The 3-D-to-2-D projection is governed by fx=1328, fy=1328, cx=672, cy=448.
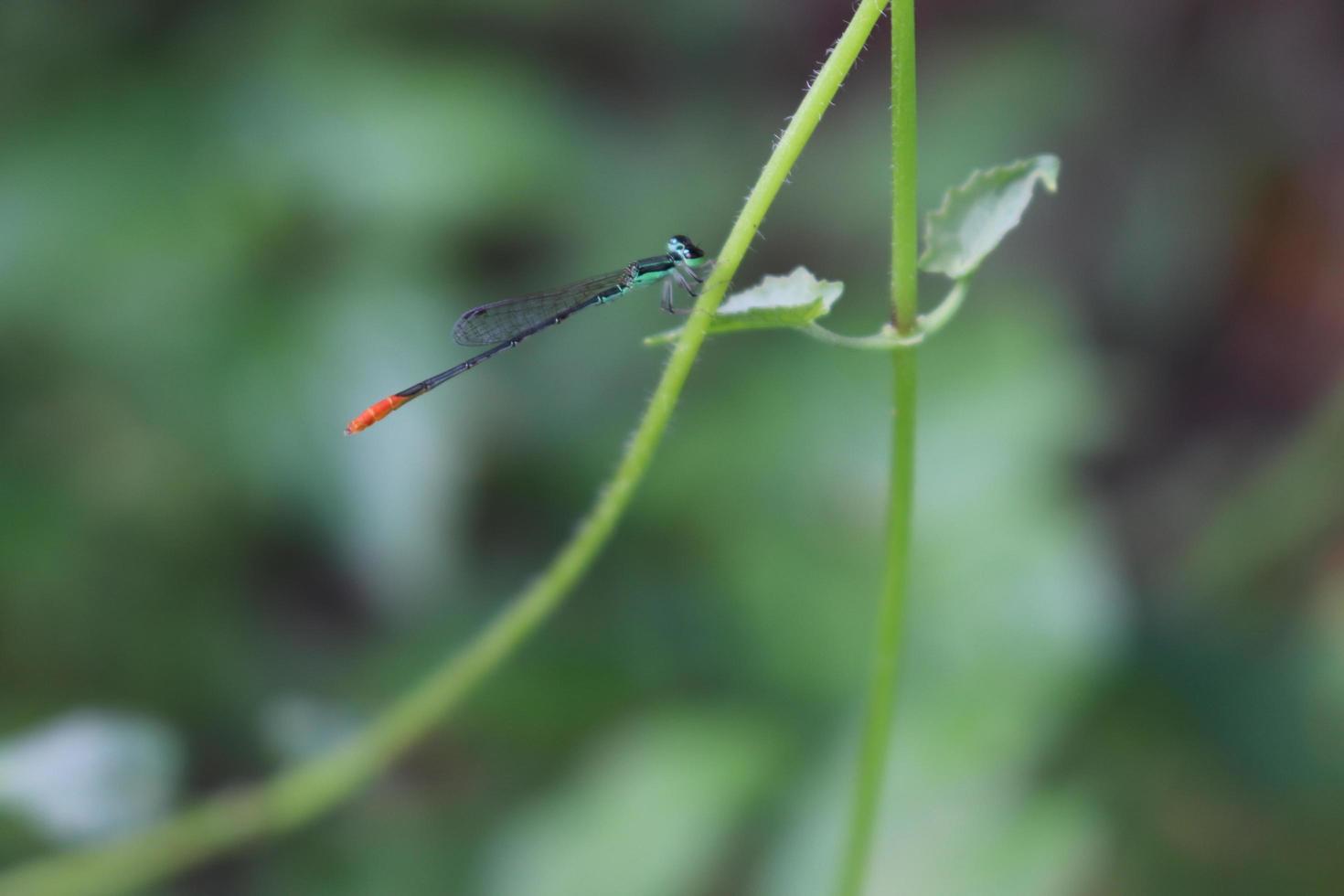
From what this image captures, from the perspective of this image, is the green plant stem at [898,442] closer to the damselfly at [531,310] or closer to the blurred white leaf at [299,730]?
the blurred white leaf at [299,730]

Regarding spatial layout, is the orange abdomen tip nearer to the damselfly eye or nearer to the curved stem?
the damselfly eye

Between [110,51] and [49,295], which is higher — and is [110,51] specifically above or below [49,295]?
above

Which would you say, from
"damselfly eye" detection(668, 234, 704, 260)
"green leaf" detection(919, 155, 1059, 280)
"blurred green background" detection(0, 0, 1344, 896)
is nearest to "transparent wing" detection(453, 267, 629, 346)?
"blurred green background" detection(0, 0, 1344, 896)

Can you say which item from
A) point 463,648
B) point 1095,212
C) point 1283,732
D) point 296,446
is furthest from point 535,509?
point 1095,212

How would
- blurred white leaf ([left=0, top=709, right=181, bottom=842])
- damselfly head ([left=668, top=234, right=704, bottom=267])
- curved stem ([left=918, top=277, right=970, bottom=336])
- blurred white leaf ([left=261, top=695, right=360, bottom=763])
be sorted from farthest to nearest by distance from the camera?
damselfly head ([left=668, top=234, right=704, bottom=267]) → blurred white leaf ([left=261, top=695, right=360, bottom=763]) → blurred white leaf ([left=0, top=709, right=181, bottom=842]) → curved stem ([left=918, top=277, right=970, bottom=336])

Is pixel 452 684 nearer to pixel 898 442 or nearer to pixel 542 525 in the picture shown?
pixel 898 442

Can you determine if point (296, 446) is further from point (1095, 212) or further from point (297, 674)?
point (1095, 212)

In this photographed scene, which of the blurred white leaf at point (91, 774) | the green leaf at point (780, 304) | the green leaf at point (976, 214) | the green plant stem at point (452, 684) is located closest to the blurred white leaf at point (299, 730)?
the green plant stem at point (452, 684)
